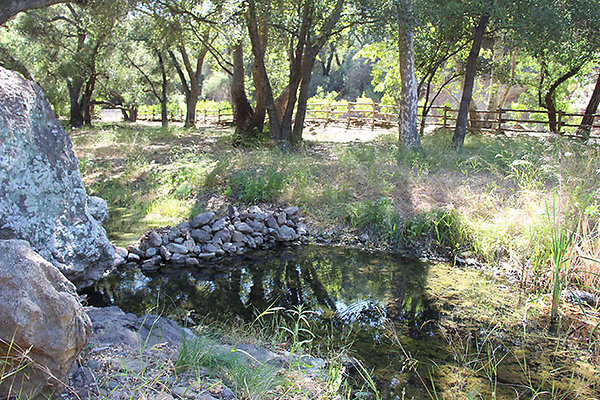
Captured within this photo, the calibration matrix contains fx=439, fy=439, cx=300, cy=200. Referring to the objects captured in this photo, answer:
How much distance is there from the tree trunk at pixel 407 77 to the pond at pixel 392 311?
19.8ft

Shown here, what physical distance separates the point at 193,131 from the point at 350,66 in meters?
24.8

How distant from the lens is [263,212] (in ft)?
27.8

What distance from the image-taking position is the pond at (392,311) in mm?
3791

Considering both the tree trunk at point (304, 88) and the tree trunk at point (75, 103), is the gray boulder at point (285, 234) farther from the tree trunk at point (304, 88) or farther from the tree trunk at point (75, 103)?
the tree trunk at point (75, 103)

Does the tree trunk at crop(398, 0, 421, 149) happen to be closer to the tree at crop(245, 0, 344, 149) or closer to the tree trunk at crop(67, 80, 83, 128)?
the tree at crop(245, 0, 344, 149)

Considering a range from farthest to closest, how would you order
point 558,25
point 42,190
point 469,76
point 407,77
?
point 469,76
point 407,77
point 558,25
point 42,190

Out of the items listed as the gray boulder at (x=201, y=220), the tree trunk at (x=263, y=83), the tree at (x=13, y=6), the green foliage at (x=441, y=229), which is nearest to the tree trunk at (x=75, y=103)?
the tree trunk at (x=263, y=83)

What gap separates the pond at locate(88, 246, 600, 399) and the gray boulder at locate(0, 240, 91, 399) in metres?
2.32

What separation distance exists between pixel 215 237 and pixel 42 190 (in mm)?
3526

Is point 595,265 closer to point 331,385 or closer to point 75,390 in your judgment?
point 331,385

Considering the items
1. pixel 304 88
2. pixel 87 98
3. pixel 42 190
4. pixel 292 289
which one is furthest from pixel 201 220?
pixel 87 98

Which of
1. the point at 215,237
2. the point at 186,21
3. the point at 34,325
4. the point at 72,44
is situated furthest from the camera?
the point at 72,44

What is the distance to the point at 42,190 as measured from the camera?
4242 millimetres

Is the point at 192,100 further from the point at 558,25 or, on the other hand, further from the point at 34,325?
the point at 34,325
